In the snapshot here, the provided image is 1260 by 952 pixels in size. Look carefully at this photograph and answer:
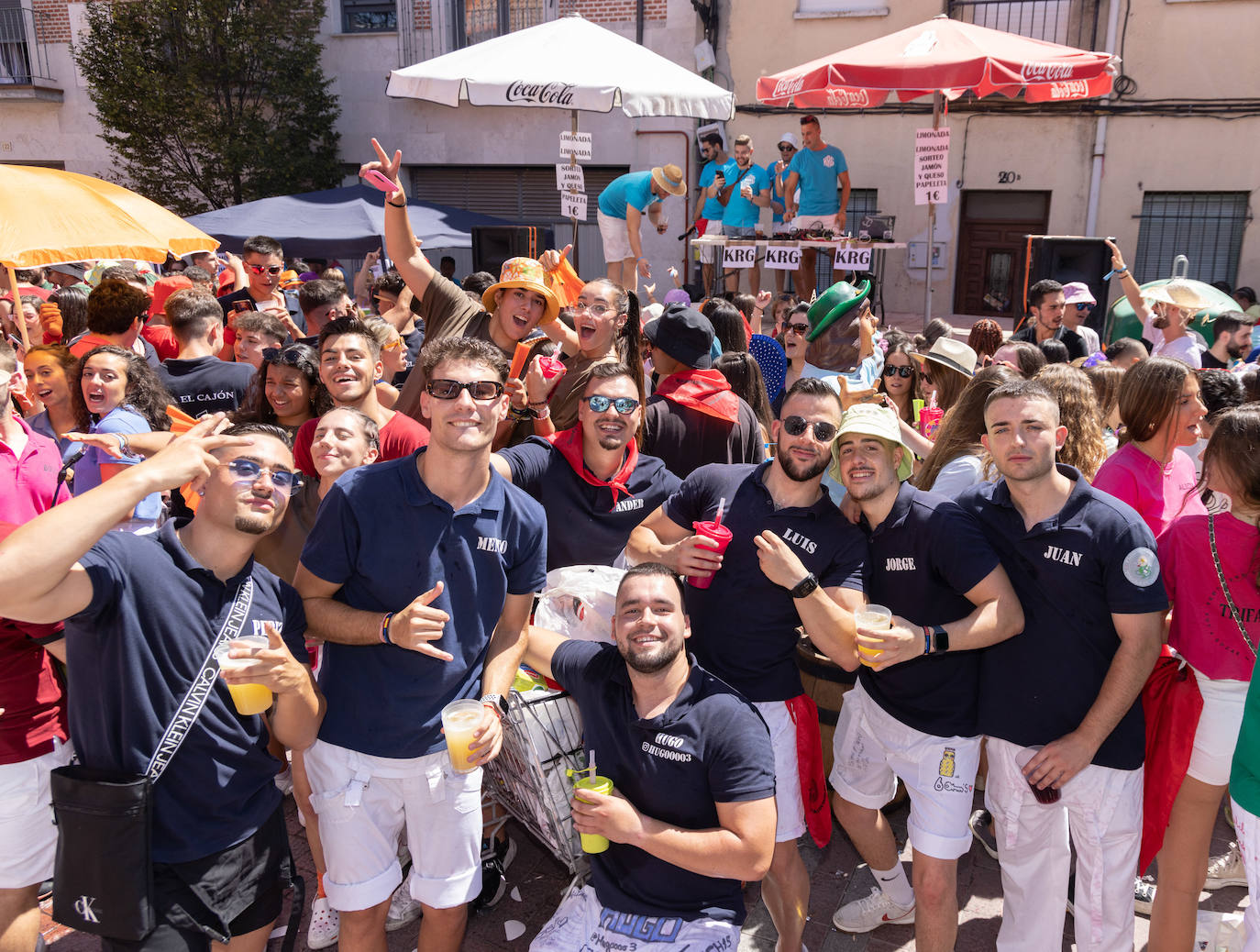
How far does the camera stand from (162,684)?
2.55 m

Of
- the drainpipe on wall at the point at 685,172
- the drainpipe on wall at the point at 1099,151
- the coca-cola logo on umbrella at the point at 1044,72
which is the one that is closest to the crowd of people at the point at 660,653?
the coca-cola logo on umbrella at the point at 1044,72

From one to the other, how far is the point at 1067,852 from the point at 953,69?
8493 mm

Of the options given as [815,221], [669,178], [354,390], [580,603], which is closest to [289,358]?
[354,390]

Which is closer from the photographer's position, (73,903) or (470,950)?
Result: (73,903)

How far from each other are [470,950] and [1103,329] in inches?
350

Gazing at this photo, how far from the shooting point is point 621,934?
2.89 meters

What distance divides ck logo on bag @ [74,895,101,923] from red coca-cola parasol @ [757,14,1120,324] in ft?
28.3

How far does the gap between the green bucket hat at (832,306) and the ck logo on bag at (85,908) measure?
4.80m

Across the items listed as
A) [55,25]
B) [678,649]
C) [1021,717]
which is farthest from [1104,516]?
[55,25]

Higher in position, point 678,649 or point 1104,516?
point 1104,516

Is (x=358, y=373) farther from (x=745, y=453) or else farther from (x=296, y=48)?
(x=296, y=48)

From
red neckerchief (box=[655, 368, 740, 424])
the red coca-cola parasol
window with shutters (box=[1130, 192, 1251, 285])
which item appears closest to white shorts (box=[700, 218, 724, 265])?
the red coca-cola parasol

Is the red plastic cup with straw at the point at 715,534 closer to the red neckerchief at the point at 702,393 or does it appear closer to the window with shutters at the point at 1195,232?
the red neckerchief at the point at 702,393

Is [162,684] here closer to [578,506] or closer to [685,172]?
[578,506]
